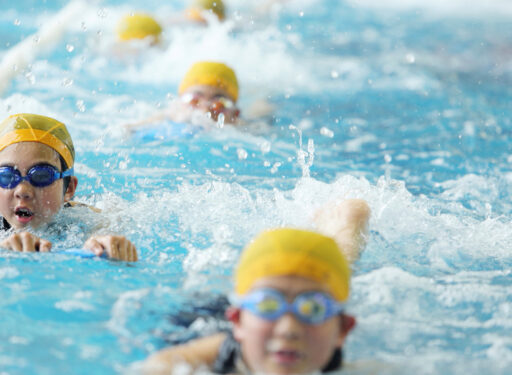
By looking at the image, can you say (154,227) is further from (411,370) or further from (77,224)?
(411,370)

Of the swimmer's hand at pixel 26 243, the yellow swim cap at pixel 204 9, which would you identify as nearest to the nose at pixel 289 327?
the swimmer's hand at pixel 26 243

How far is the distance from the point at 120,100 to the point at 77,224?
4.28m

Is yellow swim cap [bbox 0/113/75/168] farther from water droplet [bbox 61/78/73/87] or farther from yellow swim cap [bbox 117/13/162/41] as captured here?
yellow swim cap [bbox 117/13/162/41]

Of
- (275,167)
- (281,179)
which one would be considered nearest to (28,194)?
(281,179)

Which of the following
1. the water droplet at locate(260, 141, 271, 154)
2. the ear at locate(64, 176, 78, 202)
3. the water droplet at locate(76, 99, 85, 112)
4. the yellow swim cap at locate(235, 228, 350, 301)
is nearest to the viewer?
the yellow swim cap at locate(235, 228, 350, 301)

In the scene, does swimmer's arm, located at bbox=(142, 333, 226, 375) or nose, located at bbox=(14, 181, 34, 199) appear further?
nose, located at bbox=(14, 181, 34, 199)

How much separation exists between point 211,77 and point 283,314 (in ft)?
16.6

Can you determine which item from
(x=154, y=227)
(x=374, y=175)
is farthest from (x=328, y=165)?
(x=154, y=227)

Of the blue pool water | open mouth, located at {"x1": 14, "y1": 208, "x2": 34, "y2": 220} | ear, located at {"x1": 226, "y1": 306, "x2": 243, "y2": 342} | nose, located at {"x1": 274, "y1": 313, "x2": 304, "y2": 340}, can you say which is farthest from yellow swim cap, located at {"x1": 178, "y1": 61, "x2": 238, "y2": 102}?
nose, located at {"x1": 274, "y1": 313, "x2": 304, "y2": 340}

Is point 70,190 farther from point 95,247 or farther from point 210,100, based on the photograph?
point 210,100

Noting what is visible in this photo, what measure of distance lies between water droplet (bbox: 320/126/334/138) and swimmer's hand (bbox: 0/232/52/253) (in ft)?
14.4

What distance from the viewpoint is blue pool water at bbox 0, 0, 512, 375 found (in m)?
3.15

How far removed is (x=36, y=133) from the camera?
13.9 feet

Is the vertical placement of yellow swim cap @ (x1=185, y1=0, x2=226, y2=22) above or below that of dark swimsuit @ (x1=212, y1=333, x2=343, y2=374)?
above
